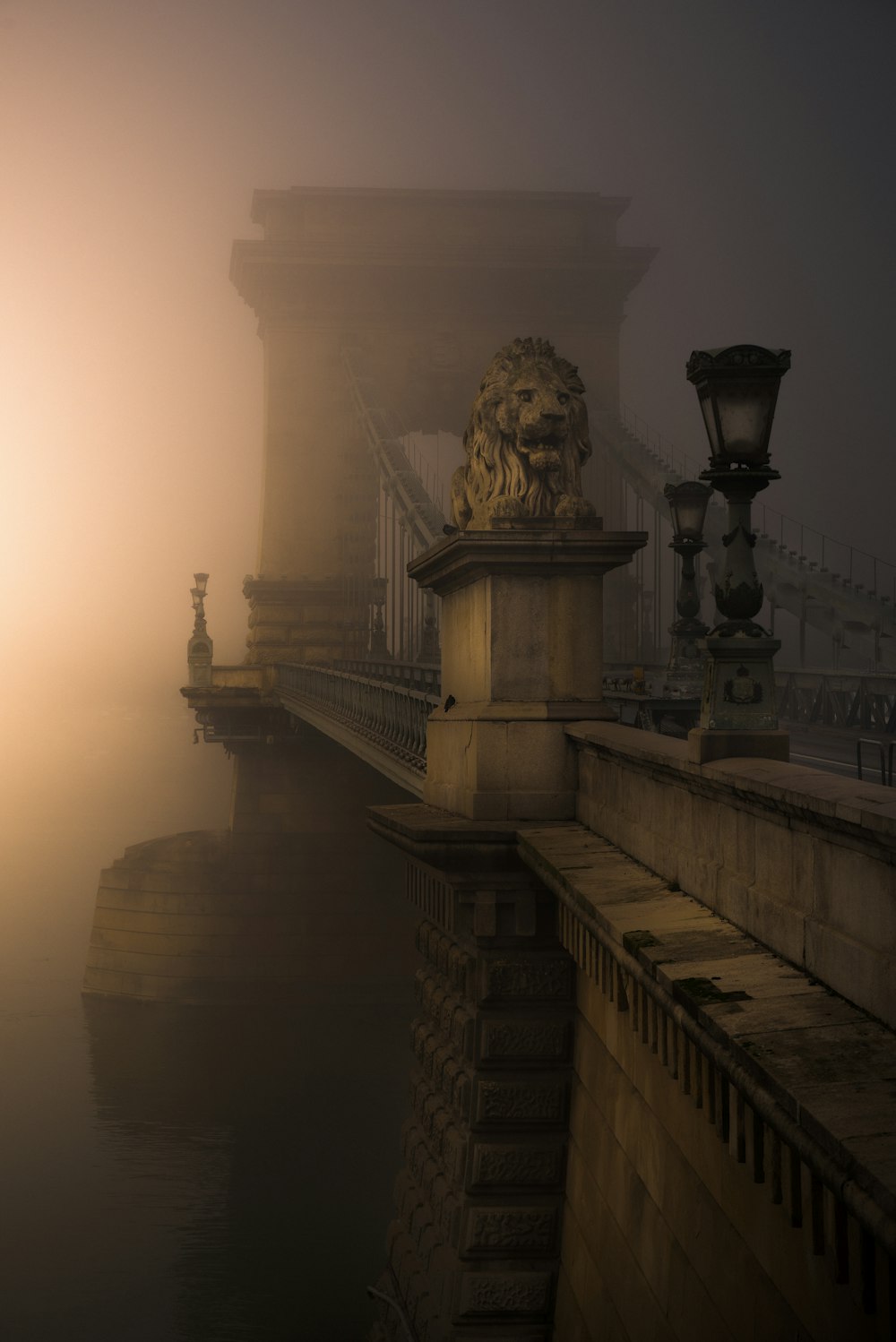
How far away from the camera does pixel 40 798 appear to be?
348 feet

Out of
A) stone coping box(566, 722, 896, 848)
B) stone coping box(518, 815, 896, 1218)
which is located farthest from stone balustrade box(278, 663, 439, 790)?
stone coping box(518, 815, 896, 1218)

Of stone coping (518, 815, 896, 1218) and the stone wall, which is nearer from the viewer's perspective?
stone coping (518, 815, 896, 1218)

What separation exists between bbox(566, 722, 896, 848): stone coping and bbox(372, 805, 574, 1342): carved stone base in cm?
191

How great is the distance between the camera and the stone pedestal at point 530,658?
1018 cm

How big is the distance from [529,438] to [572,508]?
1.98 ft

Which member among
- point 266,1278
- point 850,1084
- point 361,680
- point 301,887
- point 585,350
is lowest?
point 266,1278

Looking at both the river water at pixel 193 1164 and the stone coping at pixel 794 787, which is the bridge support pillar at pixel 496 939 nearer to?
the stone coping at pixel 794 787

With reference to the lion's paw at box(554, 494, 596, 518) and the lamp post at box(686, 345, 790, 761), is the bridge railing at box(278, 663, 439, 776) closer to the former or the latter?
the lion's paw at box(554, 494, 596, 518)

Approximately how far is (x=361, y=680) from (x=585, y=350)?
39.1 meters

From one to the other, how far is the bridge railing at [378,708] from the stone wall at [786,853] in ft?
20.4

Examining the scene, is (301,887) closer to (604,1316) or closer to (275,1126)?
(275,1126)

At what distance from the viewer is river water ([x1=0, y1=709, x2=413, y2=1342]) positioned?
22.2m

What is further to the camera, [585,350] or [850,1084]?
[585,350]

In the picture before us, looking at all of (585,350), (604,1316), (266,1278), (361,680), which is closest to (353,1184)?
(266,1278)
